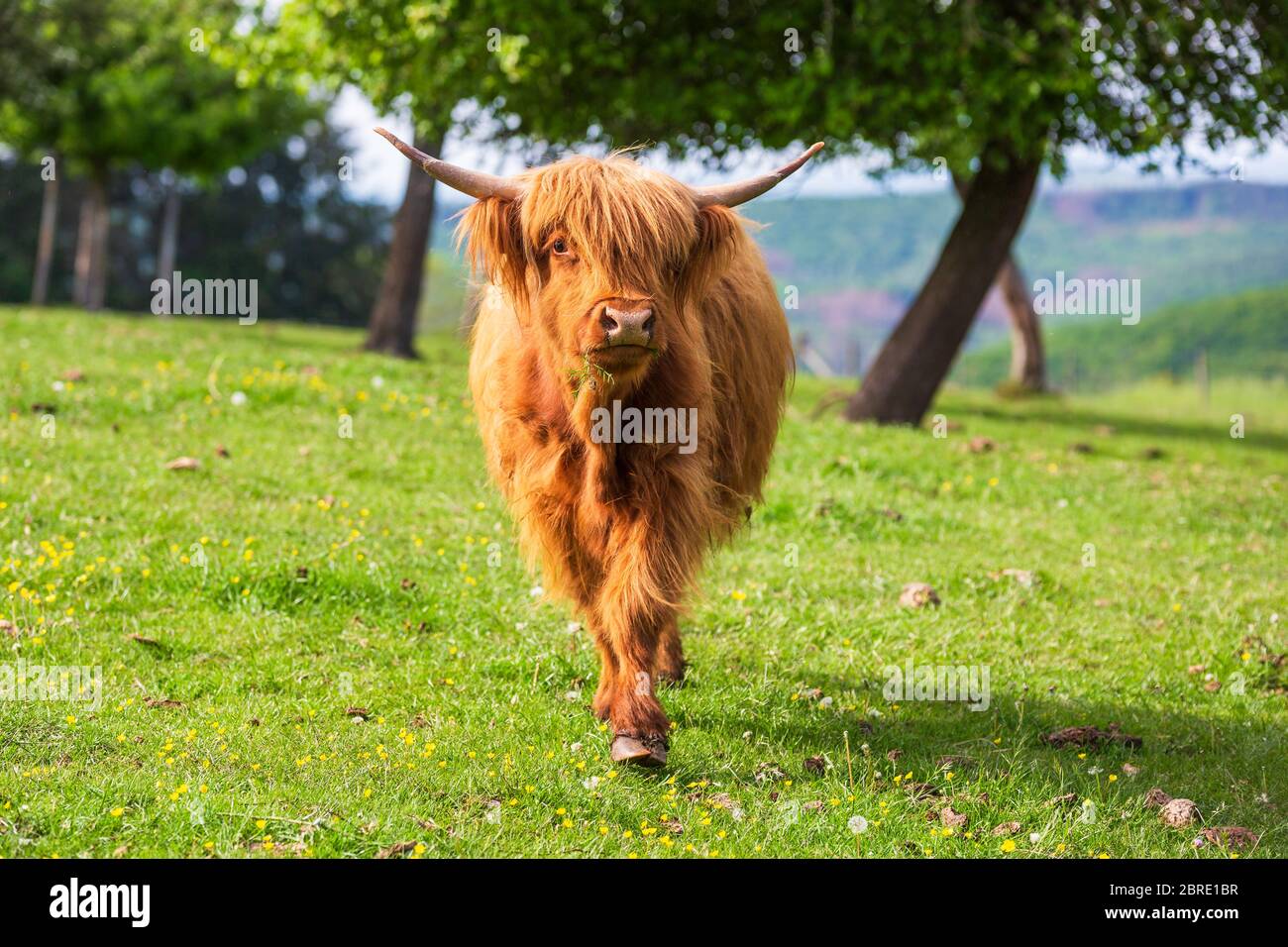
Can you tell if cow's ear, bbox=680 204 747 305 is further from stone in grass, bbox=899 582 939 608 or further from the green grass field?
stone in grass, bbox=899 582 939 608

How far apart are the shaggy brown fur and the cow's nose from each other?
55mm

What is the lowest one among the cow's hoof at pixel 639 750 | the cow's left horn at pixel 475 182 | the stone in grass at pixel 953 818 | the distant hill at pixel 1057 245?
the stone in grass at pixel 953 818

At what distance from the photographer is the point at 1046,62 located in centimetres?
1279

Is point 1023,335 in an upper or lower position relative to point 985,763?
upper

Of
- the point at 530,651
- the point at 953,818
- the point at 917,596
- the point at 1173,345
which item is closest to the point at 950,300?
the point at 917,596

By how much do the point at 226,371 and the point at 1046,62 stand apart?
29.0 ft

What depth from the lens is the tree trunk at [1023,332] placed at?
22.1m

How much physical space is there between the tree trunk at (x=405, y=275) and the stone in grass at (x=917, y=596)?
11.8 meters

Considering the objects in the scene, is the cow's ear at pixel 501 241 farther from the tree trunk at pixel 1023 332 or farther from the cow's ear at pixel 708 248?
the tree trunk at pixel 1023 332

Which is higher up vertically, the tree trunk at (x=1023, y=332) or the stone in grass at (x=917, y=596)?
the tree trunk at (x=1023, y=332)

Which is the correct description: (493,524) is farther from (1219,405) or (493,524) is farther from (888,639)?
(1219,405)

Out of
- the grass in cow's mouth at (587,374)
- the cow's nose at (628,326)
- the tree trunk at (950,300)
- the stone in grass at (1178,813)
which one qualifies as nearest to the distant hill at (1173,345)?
the tree trunk at (950,300)

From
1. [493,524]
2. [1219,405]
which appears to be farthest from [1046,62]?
[1219,405]
